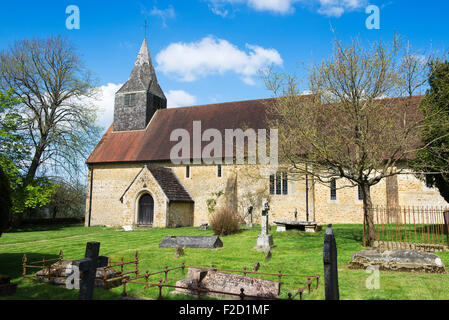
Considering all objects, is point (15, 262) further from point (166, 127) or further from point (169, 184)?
point (166, 127)

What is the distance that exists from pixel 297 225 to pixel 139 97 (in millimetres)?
18408

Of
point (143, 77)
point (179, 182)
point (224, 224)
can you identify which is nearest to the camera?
point (224, 224)

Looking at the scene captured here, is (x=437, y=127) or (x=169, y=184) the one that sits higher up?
(x=437, y=127)

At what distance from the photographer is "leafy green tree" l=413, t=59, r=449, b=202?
13734mm

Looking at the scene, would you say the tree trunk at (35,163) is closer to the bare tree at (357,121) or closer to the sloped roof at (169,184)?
the sloped roof at (169,184)

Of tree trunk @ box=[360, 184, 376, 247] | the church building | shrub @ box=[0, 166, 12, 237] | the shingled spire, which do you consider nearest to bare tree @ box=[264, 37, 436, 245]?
tree trunk @ box=[360, 184, 376, 247]

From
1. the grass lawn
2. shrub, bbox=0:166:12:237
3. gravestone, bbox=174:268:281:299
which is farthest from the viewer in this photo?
shrub, bbox=0:166:12:237

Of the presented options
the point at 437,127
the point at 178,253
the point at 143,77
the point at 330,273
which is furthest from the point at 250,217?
the point at 330,273

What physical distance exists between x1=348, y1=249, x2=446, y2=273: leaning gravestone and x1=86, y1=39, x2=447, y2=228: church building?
8781mm

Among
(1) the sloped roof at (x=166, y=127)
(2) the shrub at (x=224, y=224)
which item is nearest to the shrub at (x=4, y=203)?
(2) the shrub at (x=224, y=224)

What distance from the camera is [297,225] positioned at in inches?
703

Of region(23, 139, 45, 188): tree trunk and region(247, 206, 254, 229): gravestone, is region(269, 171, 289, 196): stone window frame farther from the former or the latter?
region(23, 139, 45, 188): tree trunk
